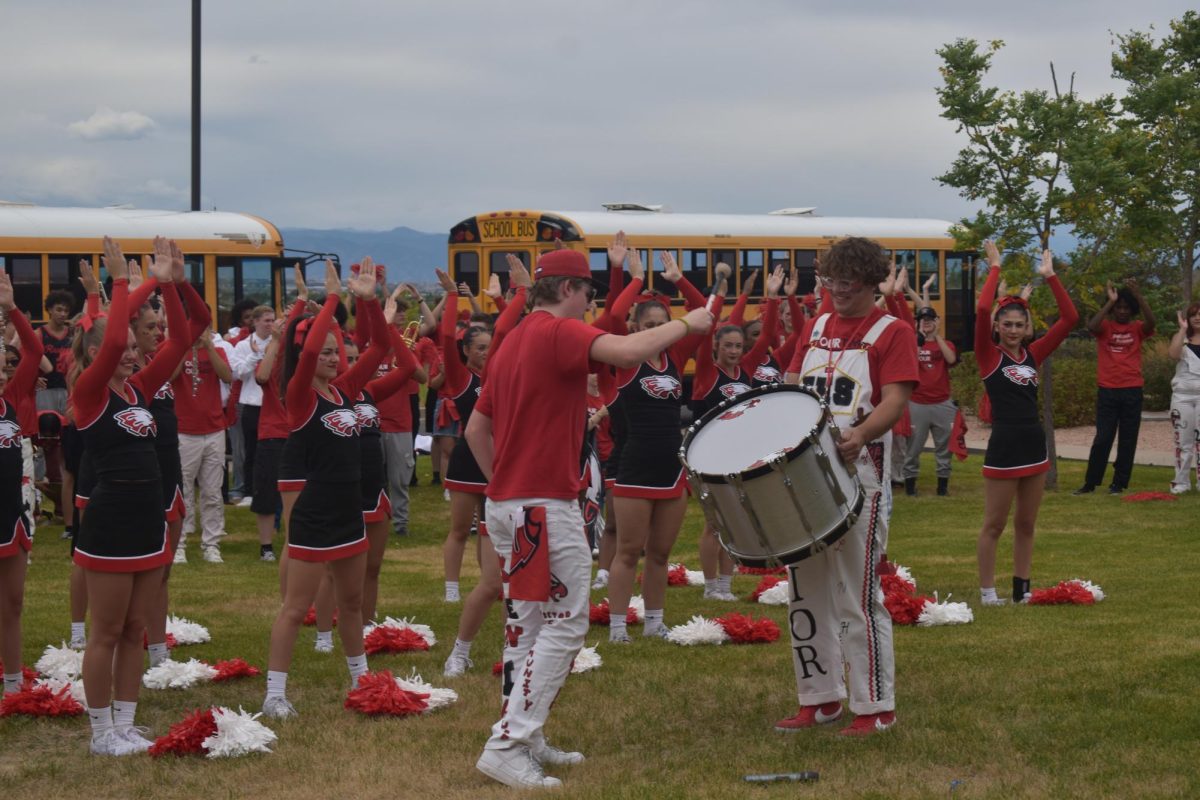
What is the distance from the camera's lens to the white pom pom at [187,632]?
8.85m

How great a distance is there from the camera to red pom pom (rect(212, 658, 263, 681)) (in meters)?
7.80

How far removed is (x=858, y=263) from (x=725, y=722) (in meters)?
2.25

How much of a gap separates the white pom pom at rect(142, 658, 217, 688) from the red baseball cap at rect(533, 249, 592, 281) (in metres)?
3.24

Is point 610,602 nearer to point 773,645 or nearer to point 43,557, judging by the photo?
point 773,645

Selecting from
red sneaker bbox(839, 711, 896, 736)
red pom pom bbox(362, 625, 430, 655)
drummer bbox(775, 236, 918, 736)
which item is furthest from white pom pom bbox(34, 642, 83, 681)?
red sneaker bbox(839, 711, 896, 736)

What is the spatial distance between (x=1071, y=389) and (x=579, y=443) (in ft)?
66.1

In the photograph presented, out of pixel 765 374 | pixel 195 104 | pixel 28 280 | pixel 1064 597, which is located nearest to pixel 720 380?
pixel 765 374

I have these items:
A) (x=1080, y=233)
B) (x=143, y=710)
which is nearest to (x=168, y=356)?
(x=143, y=710)

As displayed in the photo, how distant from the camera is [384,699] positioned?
6898mm

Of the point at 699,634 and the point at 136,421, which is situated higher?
the point at 136,421

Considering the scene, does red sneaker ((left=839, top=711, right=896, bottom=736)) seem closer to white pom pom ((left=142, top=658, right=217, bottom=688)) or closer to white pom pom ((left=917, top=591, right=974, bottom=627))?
white pom pom ((left=917, top=591, right=974, bottom=627))

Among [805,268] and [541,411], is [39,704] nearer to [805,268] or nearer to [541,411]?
[541,411]

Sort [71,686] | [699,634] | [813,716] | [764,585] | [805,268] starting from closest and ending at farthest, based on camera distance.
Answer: [813,716]
[71,686]
[699,634]
[764,585]
[805,268]

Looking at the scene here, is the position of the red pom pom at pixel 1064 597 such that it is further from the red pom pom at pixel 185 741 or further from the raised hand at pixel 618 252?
the red pom pom at pixel 185 741
